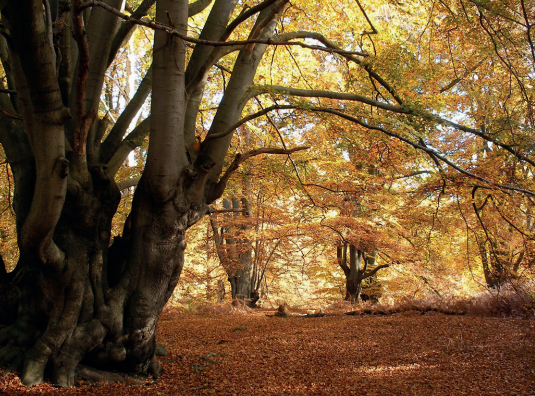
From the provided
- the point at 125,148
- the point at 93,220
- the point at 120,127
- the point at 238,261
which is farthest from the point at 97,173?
the point at 238,261

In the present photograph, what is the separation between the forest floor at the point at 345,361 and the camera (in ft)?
9.75

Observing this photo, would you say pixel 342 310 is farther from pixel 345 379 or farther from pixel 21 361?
pixel 21 361

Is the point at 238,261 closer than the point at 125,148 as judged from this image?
No

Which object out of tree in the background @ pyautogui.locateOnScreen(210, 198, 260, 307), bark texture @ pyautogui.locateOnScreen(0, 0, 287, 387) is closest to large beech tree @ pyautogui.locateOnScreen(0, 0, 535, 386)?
bark texture @ pyautogui.locateOnScreen(0, 0, 287, 387)

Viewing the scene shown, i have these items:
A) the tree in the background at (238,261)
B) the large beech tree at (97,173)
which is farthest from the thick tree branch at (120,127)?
the tree in the background at (238,261)

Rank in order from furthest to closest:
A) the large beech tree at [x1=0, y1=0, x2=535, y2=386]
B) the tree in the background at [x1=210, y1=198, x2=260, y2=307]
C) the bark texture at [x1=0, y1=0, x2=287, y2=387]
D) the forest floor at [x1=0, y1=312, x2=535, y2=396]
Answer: the tree in the background at [x1=210, y1=198, x2=260, y2=307]
the forest floor at [x1=0, y1=312, x2=535, y2=396]
the bark texture at [x1=0, y1=0, x2=287, y2=387]
the large beech tree at [x1=0, y1=0, x2=535, y2=386]

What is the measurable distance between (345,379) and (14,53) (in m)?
3.57

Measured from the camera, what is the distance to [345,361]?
400 centimetres

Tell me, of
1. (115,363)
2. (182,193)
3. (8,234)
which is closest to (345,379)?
(115,363)

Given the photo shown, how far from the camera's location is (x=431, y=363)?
383 cm

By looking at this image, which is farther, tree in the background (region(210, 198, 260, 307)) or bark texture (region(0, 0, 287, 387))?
tree in the background (region(210, 198, 260, 307))

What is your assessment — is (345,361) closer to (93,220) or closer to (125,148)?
(93,220)

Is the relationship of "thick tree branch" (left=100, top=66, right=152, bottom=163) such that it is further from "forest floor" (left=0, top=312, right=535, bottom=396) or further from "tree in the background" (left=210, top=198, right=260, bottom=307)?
"tree in the background" (left=210, top=198, right=260, bottom=307)

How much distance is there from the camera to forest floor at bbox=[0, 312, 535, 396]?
2971 mm
